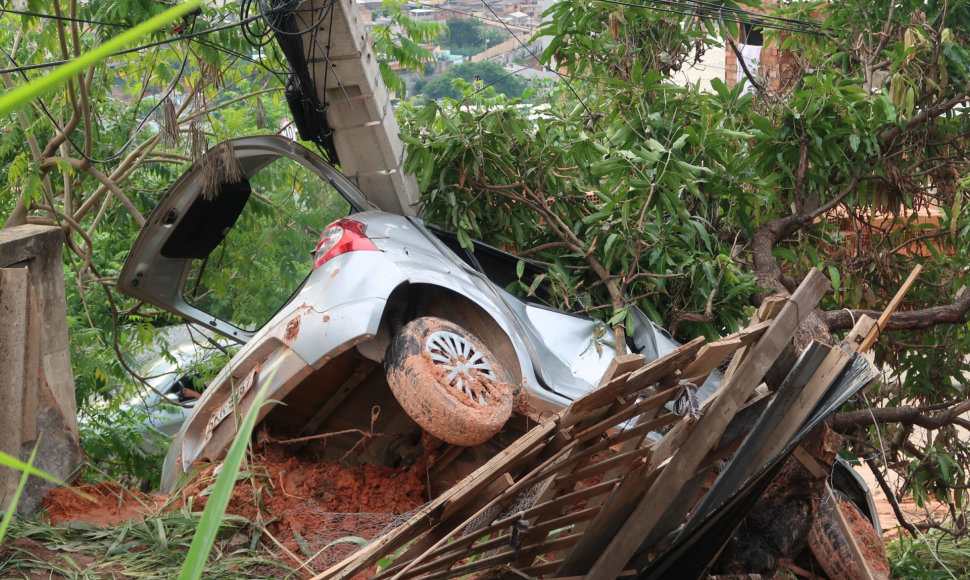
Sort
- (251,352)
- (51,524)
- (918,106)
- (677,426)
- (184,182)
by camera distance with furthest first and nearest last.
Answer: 1. (918,106)
2. (184,182)
3. (251,352)
4. (51,524)
5. (677,426)

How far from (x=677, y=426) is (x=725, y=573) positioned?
1.05 meters

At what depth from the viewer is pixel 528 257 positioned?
556 cm

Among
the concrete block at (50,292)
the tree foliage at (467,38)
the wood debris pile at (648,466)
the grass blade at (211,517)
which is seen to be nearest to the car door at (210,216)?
the concrete block at (50,292)

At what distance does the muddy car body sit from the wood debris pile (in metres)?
0.68

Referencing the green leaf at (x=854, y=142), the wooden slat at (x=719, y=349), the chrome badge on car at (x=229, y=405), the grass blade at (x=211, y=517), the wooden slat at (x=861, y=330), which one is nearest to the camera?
the grass blade at (x=211, y=517)

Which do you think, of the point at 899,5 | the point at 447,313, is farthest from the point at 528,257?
the point at 899,5

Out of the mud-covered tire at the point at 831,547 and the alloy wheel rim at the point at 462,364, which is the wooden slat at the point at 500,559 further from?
the mud-covered tire at the point at 831,547

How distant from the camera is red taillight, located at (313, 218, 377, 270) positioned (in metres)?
4.43

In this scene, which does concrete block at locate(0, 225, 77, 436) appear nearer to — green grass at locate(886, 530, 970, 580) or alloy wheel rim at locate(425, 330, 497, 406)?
alloy wheel rim at locate(425, 330, 497, 406)

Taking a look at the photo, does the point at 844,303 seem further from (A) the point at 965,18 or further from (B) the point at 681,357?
(B) the point at 681,357

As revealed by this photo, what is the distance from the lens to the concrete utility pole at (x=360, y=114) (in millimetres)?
5184

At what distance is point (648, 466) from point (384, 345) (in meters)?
1.46

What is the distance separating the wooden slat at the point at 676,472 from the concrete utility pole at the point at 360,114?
8.43 ft

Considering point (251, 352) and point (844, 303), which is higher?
point (251, 352)
